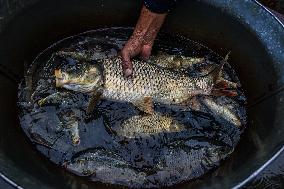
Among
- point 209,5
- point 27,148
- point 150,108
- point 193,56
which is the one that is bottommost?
point 27,148

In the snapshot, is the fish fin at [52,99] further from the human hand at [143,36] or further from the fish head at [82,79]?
the human hand at [143,36]

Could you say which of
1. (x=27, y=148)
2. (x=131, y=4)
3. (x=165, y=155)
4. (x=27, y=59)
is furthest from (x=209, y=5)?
(x=27, y=148)

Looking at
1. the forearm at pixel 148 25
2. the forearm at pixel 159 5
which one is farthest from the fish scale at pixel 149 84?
the forearm at pixel 159 5

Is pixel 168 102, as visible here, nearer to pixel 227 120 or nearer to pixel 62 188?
pixel 227 120

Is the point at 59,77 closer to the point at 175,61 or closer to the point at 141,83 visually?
the point at 141,83

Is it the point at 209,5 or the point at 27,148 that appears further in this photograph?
the point at 209,5
